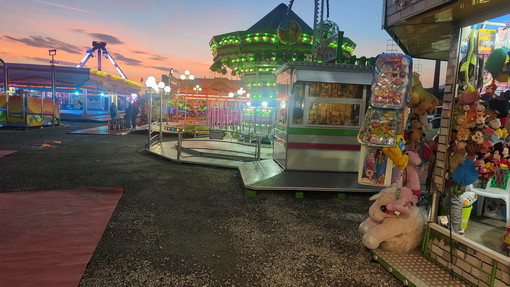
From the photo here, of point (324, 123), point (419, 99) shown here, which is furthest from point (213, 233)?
point (324, 123)

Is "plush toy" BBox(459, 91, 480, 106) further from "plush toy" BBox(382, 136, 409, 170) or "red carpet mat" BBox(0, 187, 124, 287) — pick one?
"red carpet mat" BBox(0, 187, 124, 287)

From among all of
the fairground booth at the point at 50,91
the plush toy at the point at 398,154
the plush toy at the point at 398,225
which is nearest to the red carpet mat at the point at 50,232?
the plush toy at the point at 398,225

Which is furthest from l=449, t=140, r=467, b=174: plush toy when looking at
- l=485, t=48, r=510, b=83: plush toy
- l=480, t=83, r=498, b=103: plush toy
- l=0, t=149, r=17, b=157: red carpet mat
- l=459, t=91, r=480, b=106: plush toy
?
l=0, t=149, r=17, b=157: red carpet mat

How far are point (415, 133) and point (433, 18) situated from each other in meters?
1.49

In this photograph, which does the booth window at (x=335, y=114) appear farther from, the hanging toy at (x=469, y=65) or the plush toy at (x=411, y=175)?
the hanging toy at (x=469, y=65)

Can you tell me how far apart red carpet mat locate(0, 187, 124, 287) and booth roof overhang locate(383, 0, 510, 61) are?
4.41 m

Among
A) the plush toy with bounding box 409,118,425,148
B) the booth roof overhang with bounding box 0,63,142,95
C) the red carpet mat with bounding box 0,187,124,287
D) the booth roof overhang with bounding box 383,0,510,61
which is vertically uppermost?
the booth roof overhang with bounding box 0,63,142,95

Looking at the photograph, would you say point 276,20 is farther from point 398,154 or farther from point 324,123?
point 398,154

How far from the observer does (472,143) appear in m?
3.18

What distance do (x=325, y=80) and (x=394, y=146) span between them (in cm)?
369

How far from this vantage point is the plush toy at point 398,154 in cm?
366

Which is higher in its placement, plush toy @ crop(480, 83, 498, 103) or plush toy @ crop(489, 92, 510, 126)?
plush toy @ crop(480, 83, 498, 103)

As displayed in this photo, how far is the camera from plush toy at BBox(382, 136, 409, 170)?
366 cm

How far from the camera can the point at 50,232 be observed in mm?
4148
